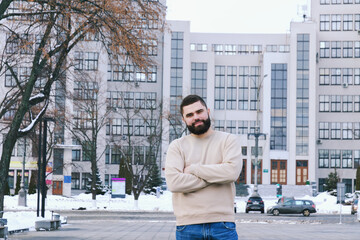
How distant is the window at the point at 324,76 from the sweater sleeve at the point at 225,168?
97.0 m

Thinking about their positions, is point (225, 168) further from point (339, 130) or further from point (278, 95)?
Result: point (339, 130)

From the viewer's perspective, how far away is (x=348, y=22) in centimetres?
10069

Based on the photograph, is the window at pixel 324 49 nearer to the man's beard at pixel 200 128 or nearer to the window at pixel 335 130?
the window at pixel 335 130

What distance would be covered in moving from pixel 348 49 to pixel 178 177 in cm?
9811

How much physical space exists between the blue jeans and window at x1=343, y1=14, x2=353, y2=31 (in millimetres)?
98773

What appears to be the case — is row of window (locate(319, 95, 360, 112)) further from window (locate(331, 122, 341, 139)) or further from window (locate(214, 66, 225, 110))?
window (locate(214, 66, 225, 110))

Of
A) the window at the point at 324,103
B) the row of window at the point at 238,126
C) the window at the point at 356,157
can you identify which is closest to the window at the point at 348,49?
the window at the point at 324,103

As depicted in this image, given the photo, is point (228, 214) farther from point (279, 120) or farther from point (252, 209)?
point (279, 120)

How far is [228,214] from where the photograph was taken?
539 cm

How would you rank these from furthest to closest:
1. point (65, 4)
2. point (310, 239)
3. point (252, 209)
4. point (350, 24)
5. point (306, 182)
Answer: point (350, 24) < point (306, 182) < point (252, 209) < point (310, 239) < point (65, 4)

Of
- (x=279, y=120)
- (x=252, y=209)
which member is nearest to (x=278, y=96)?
(x=279, y=120)

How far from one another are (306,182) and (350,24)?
76.4 ft

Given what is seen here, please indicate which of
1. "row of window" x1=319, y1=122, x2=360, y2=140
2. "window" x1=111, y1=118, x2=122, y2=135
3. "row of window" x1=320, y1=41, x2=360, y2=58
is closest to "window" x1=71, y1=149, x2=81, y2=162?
"window" x1=111, y1=118, x2=122, y2=135

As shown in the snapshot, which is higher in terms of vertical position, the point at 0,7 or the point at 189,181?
the point at 0,7
